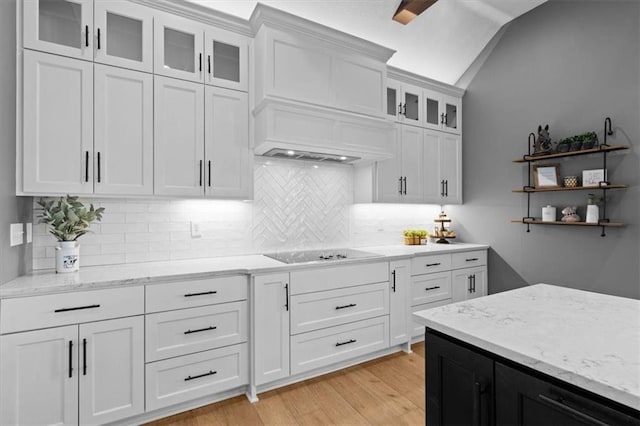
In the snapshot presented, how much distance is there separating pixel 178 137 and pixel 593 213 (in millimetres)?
3493

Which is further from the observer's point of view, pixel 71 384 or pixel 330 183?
pixel 330 183

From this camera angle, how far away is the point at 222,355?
7.37ft

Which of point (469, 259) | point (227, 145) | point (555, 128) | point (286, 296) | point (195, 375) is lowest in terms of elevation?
point (195, 375)

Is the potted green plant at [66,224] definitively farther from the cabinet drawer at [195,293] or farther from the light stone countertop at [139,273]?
the cabinet drawer at [195,293]

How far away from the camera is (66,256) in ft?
6.95

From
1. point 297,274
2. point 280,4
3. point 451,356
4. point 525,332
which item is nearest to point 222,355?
point 297,274

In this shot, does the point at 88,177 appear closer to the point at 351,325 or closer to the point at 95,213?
the point at 95,213

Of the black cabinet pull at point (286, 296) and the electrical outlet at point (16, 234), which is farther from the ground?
the electrical outlet at point (16, 234)

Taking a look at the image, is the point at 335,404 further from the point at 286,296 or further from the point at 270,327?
the point at 286,296

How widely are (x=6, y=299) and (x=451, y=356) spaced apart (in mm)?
2158

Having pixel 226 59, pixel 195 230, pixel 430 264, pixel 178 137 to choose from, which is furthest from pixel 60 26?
pixel 430 264

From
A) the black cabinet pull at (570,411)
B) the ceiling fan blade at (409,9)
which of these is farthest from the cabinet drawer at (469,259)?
the black cabinet pull at (570,411)

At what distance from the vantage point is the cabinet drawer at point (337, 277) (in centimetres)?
250

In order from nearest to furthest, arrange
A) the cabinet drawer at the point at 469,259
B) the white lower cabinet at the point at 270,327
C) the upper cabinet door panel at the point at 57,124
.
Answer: the upper cabinet door panel at the point at 57,124
the white lower cabinet at the point at 270,327
the cabinet drawer at the point at 469,259
